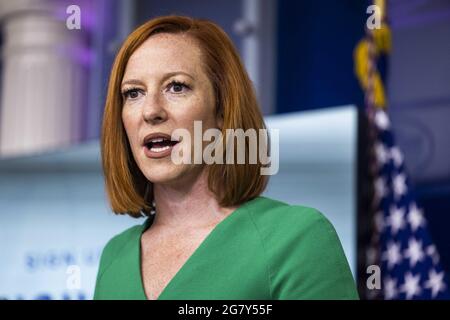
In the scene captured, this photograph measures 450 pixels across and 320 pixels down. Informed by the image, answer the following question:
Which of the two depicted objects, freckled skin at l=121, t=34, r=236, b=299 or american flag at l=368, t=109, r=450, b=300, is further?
american flag at l=368, t=109, r=450, b=300

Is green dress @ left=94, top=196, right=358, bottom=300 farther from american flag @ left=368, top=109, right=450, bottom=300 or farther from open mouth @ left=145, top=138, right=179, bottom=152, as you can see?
american flag @ left=368, top=109, right=450, bottom=300

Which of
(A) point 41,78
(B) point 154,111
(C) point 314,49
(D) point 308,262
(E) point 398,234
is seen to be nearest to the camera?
(D) point 308,262

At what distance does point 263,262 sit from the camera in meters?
0.99

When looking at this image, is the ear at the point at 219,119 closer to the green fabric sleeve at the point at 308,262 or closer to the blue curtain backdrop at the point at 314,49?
the green fabric sleeve at the point at 308,262

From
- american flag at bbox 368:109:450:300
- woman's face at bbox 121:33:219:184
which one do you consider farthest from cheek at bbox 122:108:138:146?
american flag at bbox 368:109:450:300

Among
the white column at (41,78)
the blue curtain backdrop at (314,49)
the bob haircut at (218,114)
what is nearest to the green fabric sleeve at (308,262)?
the bob haircut at (218,114)

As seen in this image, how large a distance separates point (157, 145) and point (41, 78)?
978 mm

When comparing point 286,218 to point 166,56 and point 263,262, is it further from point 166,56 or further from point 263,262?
point 166,56

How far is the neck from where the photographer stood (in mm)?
1091

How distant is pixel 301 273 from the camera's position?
97cm

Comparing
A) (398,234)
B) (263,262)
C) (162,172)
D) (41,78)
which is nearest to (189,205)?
(162,172)

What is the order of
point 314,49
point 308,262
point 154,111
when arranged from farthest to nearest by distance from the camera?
1. point 314,49
2. point 154,111
3. point 308,262

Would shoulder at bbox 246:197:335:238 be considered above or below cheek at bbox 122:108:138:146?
below
